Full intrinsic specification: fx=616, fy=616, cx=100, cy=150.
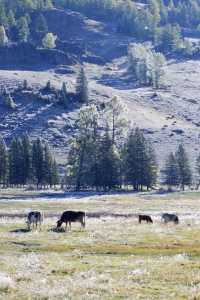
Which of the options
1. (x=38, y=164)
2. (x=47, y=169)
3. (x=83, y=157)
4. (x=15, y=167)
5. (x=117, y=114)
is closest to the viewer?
(x=83, y=157)

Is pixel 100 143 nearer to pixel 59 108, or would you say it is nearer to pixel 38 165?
pixel 38 165

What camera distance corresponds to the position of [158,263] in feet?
93.5

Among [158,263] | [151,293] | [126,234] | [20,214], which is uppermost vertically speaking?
[151,293]

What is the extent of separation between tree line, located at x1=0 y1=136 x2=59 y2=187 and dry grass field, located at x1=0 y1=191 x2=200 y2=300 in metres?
72.1

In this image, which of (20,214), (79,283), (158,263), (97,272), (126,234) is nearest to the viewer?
(79,283)

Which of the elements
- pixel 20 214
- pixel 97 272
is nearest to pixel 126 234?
pixel 97 272

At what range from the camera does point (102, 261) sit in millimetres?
29250

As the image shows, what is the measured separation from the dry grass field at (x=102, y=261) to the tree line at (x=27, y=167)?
72.1m

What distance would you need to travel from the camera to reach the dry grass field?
70.3ft

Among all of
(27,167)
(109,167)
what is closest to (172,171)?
(109,167)

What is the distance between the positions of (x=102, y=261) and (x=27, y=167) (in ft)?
315

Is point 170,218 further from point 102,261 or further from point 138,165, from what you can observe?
point 138,165

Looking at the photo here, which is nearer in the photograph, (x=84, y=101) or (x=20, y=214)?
(x=20, y=214)

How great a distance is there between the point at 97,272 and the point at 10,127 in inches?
6303
